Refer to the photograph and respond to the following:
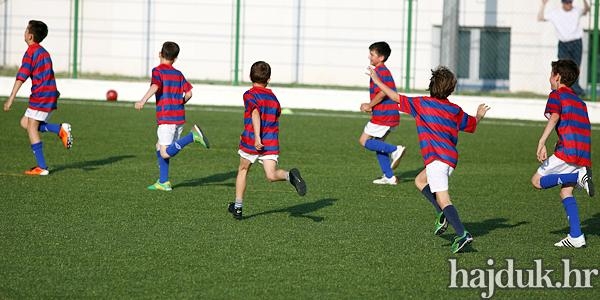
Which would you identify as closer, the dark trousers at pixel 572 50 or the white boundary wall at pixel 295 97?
the dark trousers at pixel 572 50

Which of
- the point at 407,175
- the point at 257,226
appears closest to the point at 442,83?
the point at 257,226

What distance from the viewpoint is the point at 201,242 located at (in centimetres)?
831

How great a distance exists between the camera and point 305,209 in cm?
1013

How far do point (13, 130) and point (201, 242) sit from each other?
8.54 metres

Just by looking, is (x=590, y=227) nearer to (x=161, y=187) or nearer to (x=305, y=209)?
(x=305, y=209)

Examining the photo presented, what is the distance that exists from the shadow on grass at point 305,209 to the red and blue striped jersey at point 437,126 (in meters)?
1.72

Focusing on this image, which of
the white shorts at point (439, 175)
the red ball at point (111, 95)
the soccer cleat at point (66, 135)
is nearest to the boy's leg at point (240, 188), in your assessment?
the white shorts at point (439, 175)

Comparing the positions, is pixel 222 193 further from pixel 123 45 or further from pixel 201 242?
pixel 123 45

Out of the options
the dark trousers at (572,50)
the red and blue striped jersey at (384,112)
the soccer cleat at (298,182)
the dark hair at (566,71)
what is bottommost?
the soccer cleat at (298,182)

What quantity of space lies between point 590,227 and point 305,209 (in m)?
2.52

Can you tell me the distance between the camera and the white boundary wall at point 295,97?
2056 centimetres

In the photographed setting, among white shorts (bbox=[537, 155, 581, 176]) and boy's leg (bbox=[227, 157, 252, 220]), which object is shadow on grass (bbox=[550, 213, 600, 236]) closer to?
white shorts (bbox=[537, 155, 581, 176])

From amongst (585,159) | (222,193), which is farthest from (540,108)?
(585,159)

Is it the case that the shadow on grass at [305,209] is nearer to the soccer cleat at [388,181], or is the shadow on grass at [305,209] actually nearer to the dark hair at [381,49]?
Answer: the soccer cleat at [388,181]
